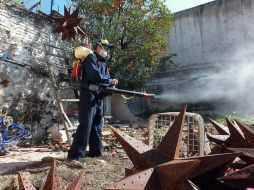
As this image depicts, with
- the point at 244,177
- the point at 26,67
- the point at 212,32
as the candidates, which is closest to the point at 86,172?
the point at 244,177

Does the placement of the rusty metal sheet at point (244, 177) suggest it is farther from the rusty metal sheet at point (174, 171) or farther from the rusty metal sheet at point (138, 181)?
the rusty metal sheet at point (138, 181)

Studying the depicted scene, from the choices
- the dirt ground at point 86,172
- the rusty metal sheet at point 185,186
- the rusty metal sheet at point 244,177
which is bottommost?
the dirt ground at point 86,172

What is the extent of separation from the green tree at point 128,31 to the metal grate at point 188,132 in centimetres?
715

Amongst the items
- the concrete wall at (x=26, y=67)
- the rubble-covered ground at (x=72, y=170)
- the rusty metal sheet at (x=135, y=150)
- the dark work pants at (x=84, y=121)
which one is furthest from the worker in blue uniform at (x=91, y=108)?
the rusty metal sheet at (x=135, y=150)

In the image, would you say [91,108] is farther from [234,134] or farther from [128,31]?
[128,31]

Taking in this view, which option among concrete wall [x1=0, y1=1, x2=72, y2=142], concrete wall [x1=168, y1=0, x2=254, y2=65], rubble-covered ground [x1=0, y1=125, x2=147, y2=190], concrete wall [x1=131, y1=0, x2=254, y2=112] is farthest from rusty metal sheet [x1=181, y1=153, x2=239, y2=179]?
concrete wall [x1=168, y1=0, x2=254, y2=65]

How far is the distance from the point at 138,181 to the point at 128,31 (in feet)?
35.3

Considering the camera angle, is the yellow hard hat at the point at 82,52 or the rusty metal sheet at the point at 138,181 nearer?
the rusty metal sheet at the point at 138,181

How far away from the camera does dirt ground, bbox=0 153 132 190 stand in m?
4.07

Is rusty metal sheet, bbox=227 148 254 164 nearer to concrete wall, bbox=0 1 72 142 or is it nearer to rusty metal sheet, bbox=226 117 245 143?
rusty metal sheet, bbox=226 117 245 143

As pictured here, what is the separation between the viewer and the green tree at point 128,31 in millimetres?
11508

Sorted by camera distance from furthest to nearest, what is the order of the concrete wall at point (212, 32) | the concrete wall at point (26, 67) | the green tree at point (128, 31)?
the concrete wall at point (212, 32)
the green tree at point (128, 31)
the concrete wall at point (26, 67)

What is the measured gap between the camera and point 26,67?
891 cm

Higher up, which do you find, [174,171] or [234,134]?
[234,134]
